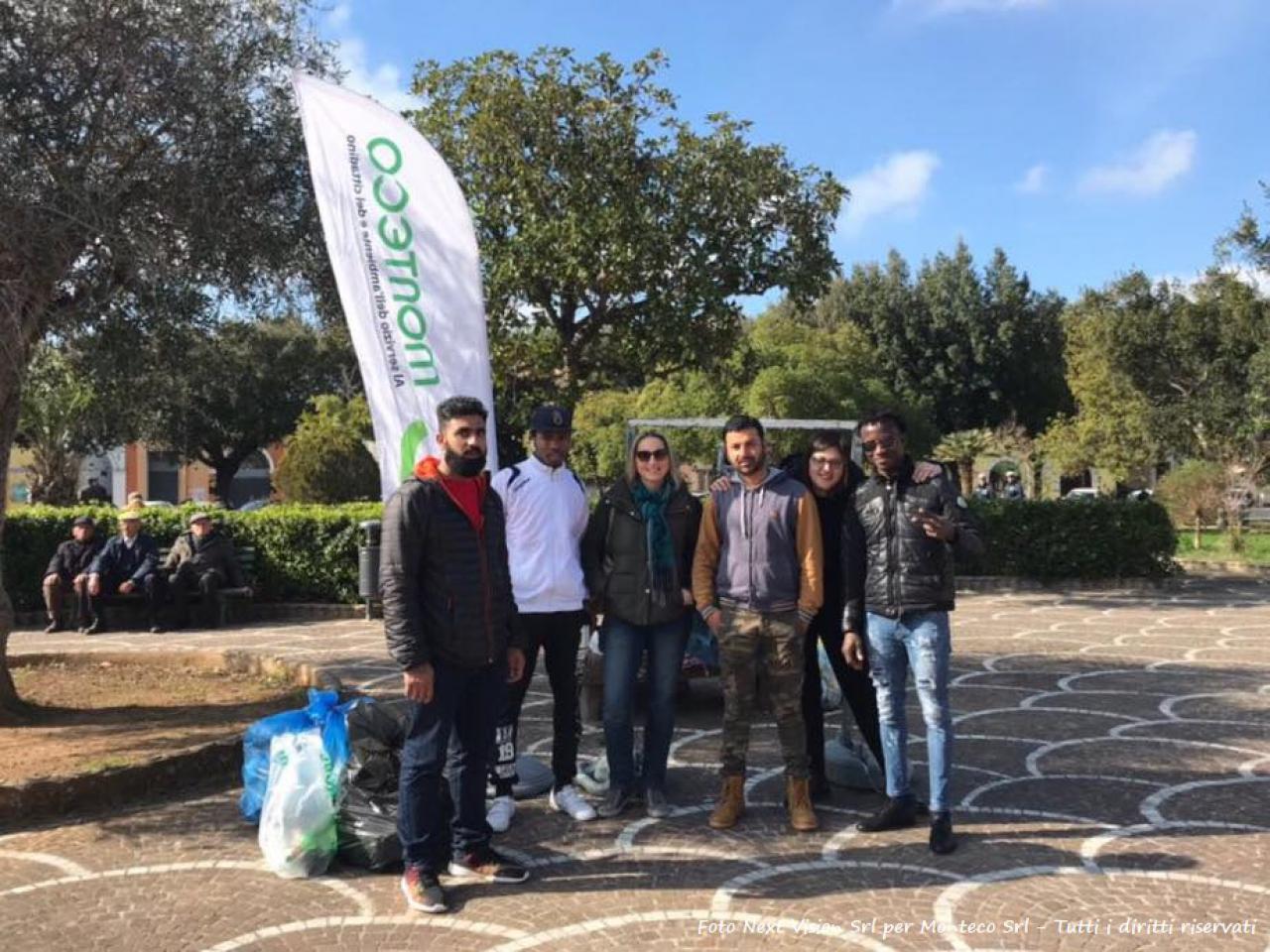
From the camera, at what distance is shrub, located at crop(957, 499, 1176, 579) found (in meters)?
15.3

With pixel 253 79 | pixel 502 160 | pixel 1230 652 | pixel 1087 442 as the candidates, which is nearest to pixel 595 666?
pixel 253 79

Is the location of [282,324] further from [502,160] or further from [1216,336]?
[1216,336]

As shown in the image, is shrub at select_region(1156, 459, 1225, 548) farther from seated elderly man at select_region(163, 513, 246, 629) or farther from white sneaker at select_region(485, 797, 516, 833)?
white sneaker at select_region(485, 797, 516, 833)

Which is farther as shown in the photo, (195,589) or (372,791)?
(195,589)

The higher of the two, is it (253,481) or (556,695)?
(253,481)

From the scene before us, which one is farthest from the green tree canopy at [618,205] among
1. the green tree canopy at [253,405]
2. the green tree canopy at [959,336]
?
the green tree canopy at [959,336]

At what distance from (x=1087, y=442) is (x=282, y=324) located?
88.6 ft

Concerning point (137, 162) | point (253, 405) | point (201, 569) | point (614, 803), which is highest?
point (253, 405)

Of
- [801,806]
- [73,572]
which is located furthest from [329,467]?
[801,806]

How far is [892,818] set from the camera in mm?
4742

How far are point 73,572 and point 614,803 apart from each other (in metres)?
9.44

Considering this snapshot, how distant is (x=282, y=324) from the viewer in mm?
7953

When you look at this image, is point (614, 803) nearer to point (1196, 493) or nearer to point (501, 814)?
point (501, 814)

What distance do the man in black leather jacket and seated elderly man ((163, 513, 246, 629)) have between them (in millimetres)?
9313
